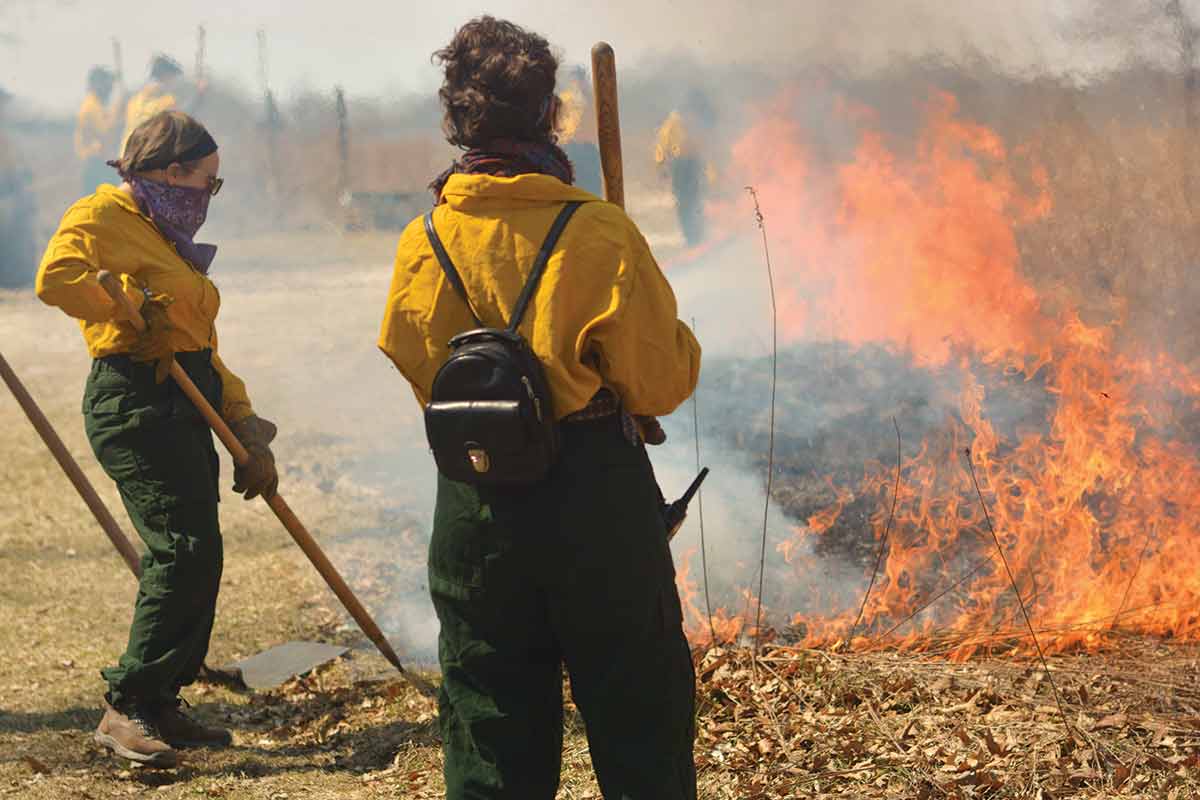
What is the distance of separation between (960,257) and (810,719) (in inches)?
188

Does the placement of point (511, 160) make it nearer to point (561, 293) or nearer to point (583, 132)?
point (561, 293)

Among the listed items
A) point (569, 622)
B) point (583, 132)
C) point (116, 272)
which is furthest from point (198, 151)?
point (583, 132)

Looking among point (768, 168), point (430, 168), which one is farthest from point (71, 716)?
point (430, 168)

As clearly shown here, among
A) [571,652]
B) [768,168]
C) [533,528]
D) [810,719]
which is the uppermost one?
[768,168]

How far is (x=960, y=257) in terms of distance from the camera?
7828 mm

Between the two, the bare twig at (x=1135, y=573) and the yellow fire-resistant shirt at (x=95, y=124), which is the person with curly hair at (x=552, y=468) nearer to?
the bare twig at (x=1135, y=573)

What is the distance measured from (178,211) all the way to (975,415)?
14.9 feet

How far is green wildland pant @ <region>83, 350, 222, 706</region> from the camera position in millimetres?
4125

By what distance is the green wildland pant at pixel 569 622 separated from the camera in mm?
2326

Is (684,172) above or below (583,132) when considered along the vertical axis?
below

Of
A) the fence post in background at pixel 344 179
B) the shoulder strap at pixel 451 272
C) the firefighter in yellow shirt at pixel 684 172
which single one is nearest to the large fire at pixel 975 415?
the firefighter in yellow shirt at pixel 684 172

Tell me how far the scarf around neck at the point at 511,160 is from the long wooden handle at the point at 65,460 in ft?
9.62

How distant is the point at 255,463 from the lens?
4473 mm

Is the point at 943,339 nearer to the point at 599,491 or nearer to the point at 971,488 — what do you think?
the point at 971,488
